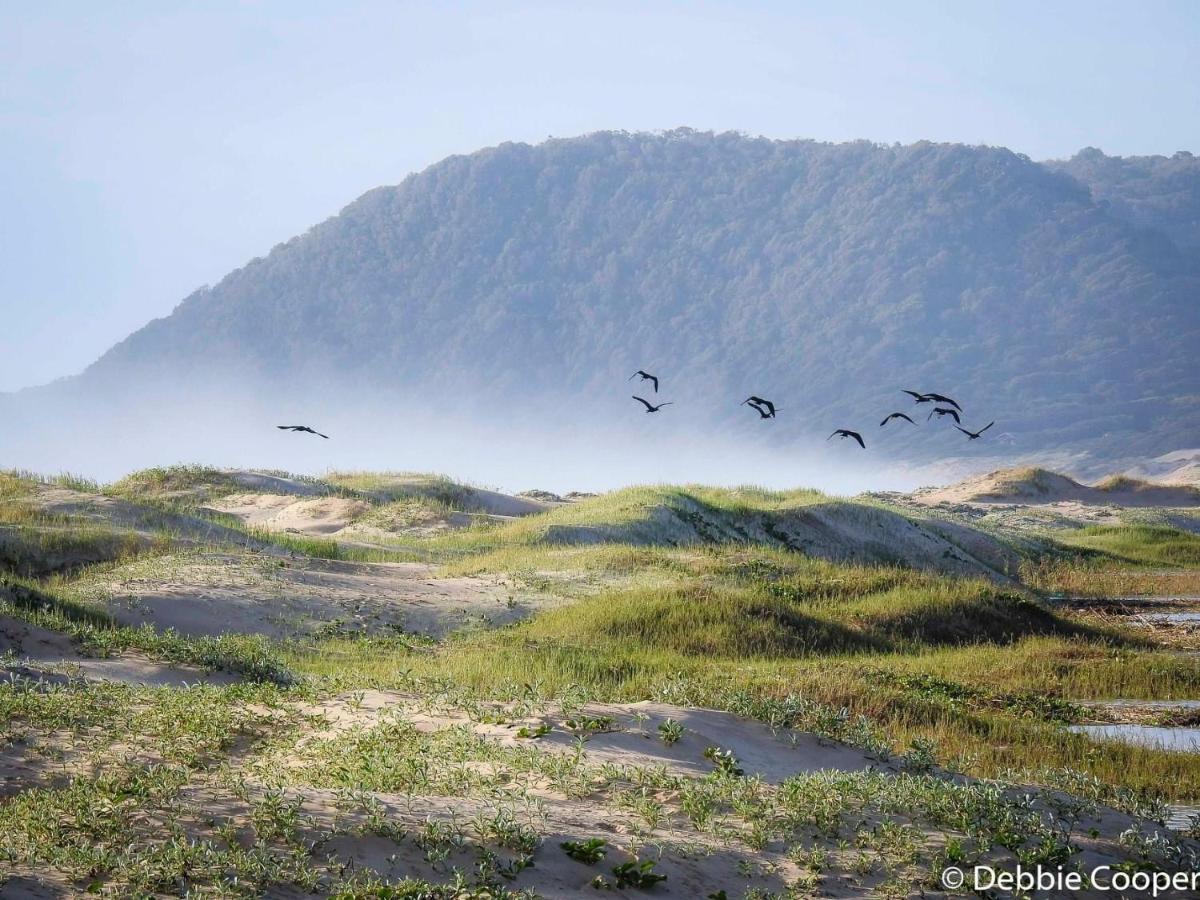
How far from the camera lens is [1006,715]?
14516 mm

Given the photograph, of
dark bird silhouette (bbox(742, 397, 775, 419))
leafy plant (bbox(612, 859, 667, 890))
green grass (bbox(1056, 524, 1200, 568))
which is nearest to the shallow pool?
dark bird silhouette (bbox(742, 397, 775, 419))

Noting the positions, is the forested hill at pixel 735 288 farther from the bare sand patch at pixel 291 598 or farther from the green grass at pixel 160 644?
the green grass at pixel 160 644

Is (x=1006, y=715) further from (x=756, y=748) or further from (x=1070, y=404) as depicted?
(x=1070, y=404)

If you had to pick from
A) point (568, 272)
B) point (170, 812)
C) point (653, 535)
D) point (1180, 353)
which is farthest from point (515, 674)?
point (568, 272)

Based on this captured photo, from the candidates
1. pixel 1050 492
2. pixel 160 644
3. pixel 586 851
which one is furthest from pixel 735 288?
pixel 586 851

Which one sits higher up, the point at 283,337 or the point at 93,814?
the point at 283,337

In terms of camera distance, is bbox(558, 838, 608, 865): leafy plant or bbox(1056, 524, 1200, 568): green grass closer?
bbox(558, 838, 608, 865): leafy plant

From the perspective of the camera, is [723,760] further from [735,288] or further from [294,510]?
[735,288]

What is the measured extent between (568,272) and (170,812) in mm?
152079

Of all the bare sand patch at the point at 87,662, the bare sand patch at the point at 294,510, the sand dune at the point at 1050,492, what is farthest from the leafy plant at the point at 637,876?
the sand dune at the point at 1050,492

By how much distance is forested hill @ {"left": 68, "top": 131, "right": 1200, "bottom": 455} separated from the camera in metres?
136

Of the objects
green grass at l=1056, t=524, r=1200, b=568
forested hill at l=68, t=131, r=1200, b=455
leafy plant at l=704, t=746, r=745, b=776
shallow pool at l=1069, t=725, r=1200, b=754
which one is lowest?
shallow pool at l=1069, t=725, r=1200, b=754

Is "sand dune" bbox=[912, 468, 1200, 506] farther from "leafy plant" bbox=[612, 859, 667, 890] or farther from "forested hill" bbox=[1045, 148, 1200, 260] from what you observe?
"forested hill" bbox=[1045, 148, 1200, 260]

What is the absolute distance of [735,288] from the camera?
15275 cm
